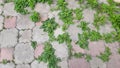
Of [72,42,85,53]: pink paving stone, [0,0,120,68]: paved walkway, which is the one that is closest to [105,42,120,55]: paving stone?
[0,0,120,68]: paved walkway

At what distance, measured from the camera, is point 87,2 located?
144 inches

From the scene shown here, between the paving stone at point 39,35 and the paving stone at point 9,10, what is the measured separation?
0.48 meters

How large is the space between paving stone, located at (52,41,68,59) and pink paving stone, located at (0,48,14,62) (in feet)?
2.05

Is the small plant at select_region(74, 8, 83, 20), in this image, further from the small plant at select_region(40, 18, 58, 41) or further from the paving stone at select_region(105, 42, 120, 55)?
the paving stone at select_region(105, 42, 120, 55)

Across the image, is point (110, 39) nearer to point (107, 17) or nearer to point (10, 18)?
point (107, 17)

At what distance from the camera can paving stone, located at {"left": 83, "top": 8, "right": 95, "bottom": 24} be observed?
3499 millimetres

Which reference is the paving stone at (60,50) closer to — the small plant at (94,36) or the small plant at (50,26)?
the small plant at (50,26)

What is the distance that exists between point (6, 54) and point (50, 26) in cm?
76

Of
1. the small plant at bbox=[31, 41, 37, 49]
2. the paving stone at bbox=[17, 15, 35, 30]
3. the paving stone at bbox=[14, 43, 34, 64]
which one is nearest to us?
the paving stone at bbox=[14, 43, 34, 64]

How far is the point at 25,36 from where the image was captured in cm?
338

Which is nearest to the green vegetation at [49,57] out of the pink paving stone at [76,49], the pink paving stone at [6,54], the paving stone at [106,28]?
the pink paving stone at [76,49]

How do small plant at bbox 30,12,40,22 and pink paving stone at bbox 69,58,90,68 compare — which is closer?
pink paving stone at bbox 69,58,90,68

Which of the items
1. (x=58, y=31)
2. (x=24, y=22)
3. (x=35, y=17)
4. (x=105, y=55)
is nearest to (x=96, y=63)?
Answer: (x=105, y=55)

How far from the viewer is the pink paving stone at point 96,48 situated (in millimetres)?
3180
